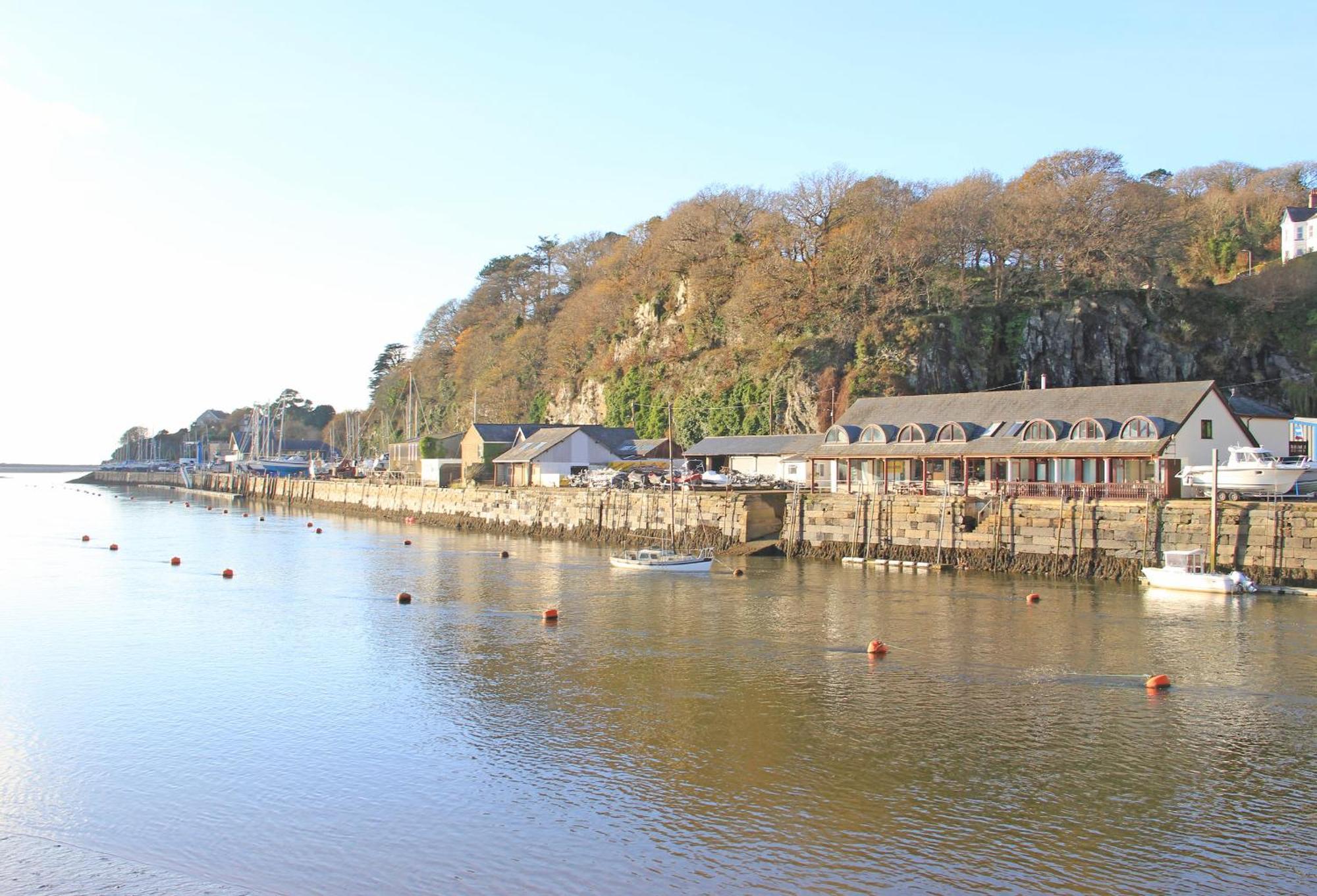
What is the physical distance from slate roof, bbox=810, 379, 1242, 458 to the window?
Answer: 0.23 metres

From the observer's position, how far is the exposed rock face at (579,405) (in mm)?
104625

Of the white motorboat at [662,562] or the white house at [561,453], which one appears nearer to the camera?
the white motorboat at [662,562]

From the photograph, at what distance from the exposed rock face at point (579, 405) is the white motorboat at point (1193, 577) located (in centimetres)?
6621

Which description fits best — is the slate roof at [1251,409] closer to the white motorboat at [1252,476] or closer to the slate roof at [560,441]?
the white motorboat at [1252,476]

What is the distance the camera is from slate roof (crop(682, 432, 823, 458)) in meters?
66.7

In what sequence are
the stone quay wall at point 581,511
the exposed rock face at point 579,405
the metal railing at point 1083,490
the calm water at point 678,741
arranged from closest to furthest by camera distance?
the calm water at point 678,741 < the metal railing at point 1083,490 < the stone quay wall at point 581,511 < the exposed rock face at point 579,405

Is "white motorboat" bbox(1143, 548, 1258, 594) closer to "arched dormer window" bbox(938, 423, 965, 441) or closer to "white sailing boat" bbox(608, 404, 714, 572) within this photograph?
"arched dormer window" bbox(938, 423, 965, 441)

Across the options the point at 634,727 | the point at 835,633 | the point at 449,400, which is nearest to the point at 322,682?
the point at 634,727

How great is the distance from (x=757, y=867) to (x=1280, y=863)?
8193mm

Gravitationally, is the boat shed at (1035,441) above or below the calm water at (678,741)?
above

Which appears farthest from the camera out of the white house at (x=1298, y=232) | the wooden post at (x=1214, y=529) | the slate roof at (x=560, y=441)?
the white house at (x=1298, y=232)

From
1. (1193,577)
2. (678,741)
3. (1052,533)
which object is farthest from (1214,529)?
(678,741)

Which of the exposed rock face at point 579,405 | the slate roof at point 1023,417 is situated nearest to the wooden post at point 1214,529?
the slate roof at point 1023,417

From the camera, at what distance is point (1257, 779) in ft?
64.2
